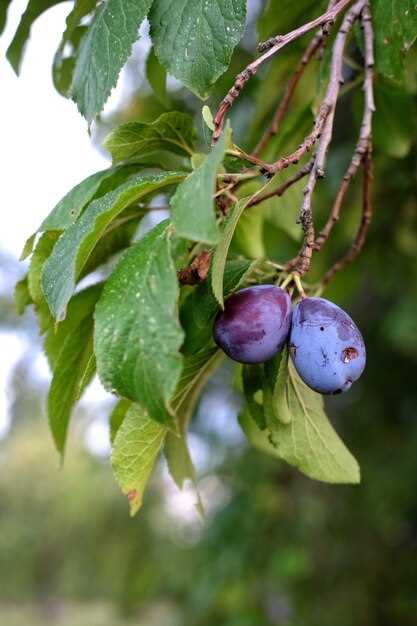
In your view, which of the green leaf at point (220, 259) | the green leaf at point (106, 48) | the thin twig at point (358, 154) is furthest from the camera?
the thin twig at point (358, 154)

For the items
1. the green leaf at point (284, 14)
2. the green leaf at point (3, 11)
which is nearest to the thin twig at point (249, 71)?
the green leaf at point (284, 14)

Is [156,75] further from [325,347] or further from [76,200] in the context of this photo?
[325,347]

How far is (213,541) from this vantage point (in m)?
3.09

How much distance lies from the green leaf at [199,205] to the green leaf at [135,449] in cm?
26

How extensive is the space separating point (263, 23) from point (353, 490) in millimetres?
2710

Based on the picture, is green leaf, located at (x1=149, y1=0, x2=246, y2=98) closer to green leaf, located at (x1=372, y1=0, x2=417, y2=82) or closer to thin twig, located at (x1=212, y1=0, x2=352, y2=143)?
thin twig, located at (x1=212, y1=0, x2=352, y2=143)

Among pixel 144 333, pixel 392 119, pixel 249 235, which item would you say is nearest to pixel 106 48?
pixel 144 333

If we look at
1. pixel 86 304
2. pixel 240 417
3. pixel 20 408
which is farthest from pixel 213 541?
pixel 20 408

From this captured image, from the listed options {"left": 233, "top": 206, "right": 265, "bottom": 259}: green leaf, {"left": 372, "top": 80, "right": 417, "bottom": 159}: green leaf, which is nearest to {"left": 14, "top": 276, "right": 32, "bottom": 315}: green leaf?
{"left": 233, "top": 206, "right": 265, "bottom": 259}: green leaf

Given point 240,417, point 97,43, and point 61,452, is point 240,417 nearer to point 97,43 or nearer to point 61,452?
point 61,452

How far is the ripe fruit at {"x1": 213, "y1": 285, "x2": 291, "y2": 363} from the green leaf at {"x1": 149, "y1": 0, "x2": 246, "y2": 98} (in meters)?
0.22

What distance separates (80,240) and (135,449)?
249 mm

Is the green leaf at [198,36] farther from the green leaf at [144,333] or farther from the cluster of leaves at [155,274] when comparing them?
the green leaf at [144,333]

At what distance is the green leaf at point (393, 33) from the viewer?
0.89 meters
